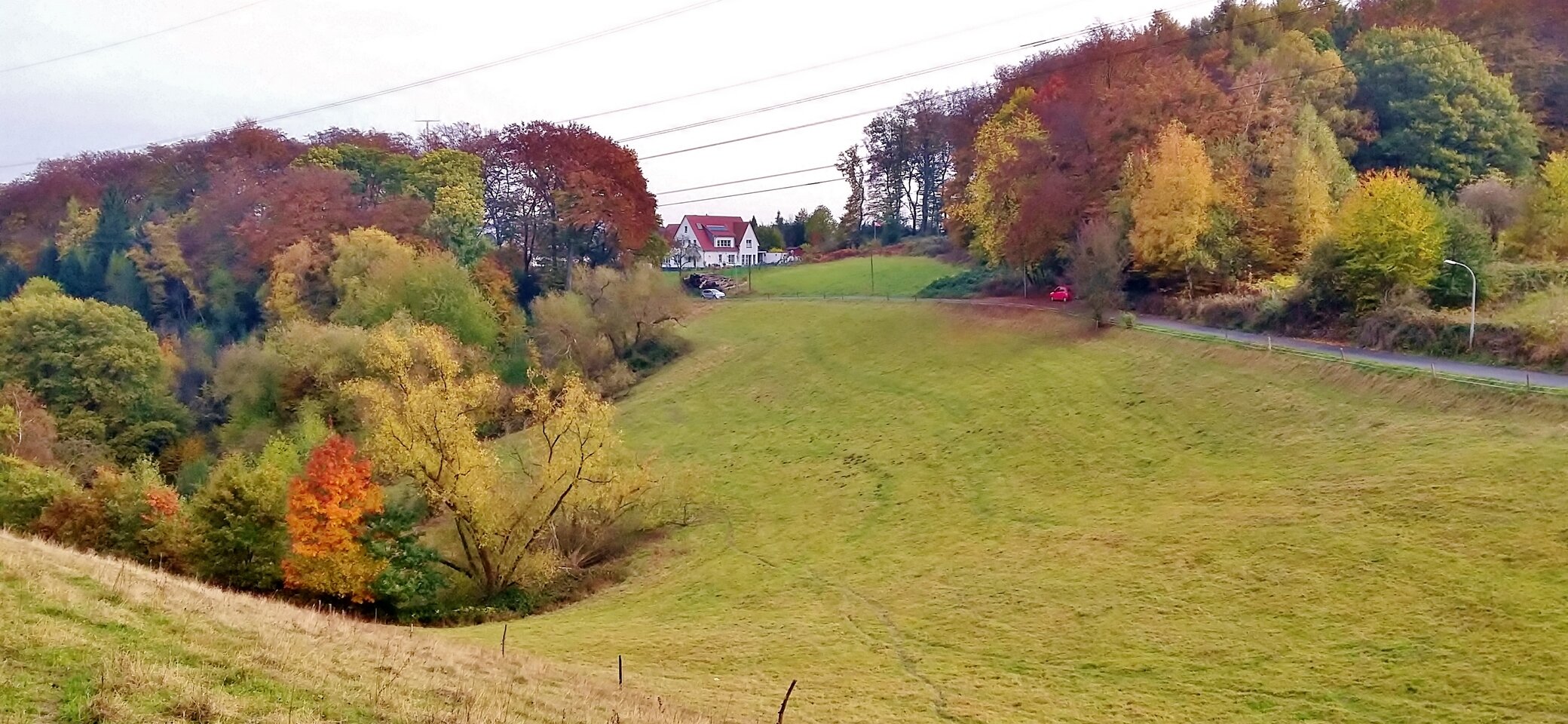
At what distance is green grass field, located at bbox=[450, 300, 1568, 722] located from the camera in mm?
18734

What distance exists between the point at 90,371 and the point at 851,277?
54.3 m

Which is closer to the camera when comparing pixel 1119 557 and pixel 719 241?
pixel 1119 557

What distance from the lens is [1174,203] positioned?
48.1 meters

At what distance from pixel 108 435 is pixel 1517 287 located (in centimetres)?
6888

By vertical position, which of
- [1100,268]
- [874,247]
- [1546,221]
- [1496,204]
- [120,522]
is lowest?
[120,522]

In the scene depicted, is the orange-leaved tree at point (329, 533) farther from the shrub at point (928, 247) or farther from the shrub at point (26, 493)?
the shrub at point (928, 247)

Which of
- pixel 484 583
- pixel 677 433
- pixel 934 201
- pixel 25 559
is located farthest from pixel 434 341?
pixel 934 201

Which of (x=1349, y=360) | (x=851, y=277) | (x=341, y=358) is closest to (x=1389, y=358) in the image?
(x=1349, y=360)

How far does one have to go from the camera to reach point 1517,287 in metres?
40.0

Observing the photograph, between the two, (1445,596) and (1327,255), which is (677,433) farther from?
(1445,596)

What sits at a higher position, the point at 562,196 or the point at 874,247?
the point at 562,196

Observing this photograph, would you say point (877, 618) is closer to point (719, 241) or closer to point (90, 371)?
point (90, 371)

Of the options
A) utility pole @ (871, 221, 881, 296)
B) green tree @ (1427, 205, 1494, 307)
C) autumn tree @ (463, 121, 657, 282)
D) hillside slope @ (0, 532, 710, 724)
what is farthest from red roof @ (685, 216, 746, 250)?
hillside slope @ (0, 532, 710, 724)

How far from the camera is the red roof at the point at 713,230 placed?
12756 cm
